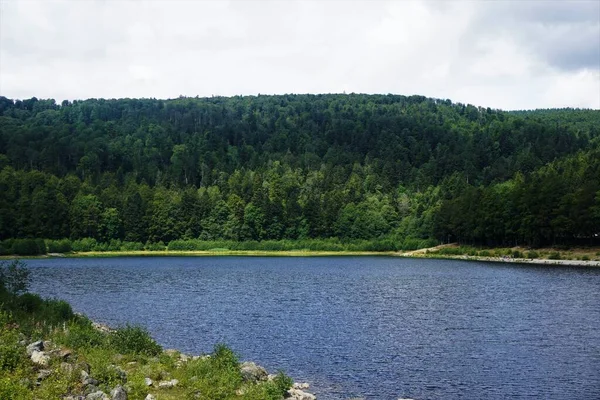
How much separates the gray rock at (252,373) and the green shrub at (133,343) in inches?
223

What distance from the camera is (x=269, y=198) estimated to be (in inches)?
7707

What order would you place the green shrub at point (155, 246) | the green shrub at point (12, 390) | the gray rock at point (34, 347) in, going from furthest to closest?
the green shrub at point (155, 246) < the gray rock at point (34, 347) < the green shrub at point (12, 390)

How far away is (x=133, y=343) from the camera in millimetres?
33750

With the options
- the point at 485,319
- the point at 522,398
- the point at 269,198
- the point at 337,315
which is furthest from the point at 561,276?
the point at 269,198

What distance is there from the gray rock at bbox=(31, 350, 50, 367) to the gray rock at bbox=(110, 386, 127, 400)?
4.55m

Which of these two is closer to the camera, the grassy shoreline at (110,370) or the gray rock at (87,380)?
the grassy shoreline at (110,370)

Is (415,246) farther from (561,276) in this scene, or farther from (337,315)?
(337,315)

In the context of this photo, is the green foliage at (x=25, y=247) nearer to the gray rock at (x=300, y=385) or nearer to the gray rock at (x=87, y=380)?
the gray rock at (x=300, y=385)

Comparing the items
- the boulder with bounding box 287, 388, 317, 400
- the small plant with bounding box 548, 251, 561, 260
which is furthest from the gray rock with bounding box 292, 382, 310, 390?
the small plant with bounding box 548, 251, 561, 260

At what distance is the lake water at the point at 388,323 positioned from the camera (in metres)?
33.9

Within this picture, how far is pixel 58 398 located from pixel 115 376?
368cm

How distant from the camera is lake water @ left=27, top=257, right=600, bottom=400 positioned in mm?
33906

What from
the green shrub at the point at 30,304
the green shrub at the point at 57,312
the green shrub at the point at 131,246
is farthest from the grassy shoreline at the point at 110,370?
the green shrub at the point at 131,246

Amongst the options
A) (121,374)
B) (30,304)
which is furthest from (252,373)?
(30,304)
